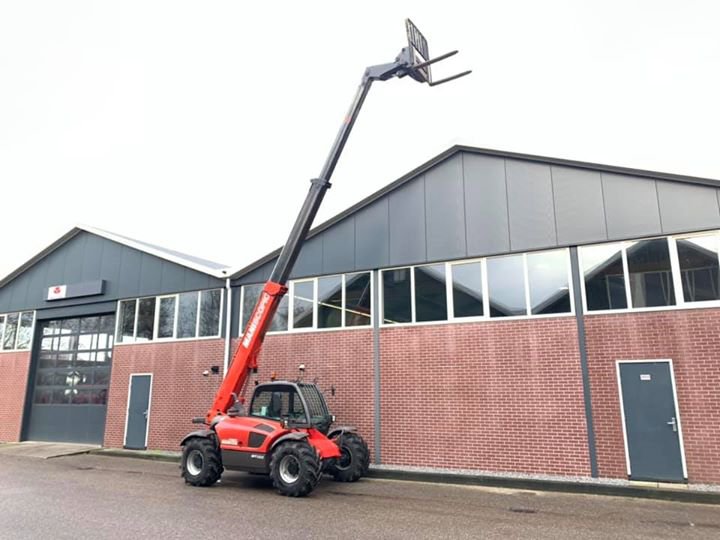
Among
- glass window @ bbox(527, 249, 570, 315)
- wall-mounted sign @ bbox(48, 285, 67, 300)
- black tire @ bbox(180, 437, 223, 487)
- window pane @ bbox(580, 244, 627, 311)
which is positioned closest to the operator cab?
black tire @ bbox(180, 437, 223, 487)

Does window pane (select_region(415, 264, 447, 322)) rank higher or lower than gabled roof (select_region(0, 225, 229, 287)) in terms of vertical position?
lower

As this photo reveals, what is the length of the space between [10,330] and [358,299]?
14.0m

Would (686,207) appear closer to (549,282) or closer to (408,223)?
(549,282)

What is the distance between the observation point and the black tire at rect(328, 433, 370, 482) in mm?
9562

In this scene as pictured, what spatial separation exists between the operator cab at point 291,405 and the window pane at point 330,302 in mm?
2763

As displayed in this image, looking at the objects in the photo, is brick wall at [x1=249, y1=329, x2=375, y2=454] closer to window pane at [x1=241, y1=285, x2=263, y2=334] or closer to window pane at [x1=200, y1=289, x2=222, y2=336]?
window pane at [x1=241, y1=285, x2=263, y2=334]

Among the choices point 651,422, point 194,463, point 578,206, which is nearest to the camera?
point 651,422

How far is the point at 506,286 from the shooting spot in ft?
35.3

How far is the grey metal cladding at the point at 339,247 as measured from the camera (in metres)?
12.5

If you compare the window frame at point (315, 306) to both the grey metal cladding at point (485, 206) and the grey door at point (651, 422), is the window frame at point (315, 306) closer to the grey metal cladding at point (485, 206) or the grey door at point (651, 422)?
the grey metal cladding at point (485, 206)

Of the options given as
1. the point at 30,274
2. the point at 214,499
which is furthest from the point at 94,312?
the point at 214,499

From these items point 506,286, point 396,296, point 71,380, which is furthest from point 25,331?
point 506,286

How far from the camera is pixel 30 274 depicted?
18328 mm

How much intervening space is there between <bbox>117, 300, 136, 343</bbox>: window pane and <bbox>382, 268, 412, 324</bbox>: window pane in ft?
27.3
